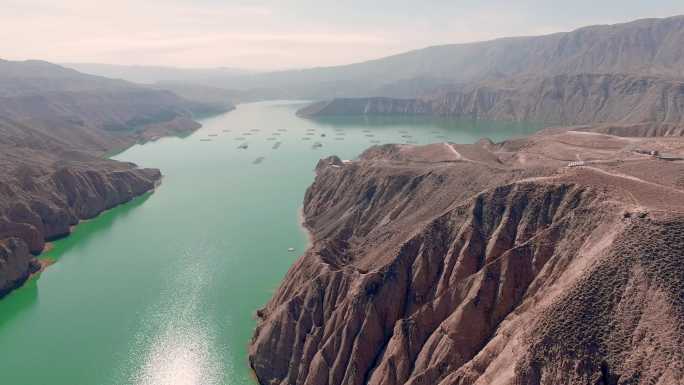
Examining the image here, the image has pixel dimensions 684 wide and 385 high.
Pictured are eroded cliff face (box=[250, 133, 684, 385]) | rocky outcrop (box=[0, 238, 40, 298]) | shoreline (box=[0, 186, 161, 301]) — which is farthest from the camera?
shoreline (box=[0, 186, 161, 301])

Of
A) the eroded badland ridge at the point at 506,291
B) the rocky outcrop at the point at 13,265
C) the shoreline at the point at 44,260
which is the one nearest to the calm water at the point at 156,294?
the shoreline at the point at 44,260

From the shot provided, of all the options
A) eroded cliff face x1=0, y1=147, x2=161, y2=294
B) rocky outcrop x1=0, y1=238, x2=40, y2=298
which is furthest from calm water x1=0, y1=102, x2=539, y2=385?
eroded cliff face x1=0, y1=147, x2=161, y2=294

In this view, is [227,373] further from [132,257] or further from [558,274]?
[132,257]

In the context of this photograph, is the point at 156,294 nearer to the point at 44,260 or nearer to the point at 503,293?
the point at 44,260

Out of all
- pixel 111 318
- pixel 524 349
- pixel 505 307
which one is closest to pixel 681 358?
pixel 524 349

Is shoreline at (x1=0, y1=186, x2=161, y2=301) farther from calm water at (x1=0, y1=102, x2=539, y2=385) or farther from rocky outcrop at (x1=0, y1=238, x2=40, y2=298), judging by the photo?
calm water at (x1=0, y1=102, x2=539, y2=385)
